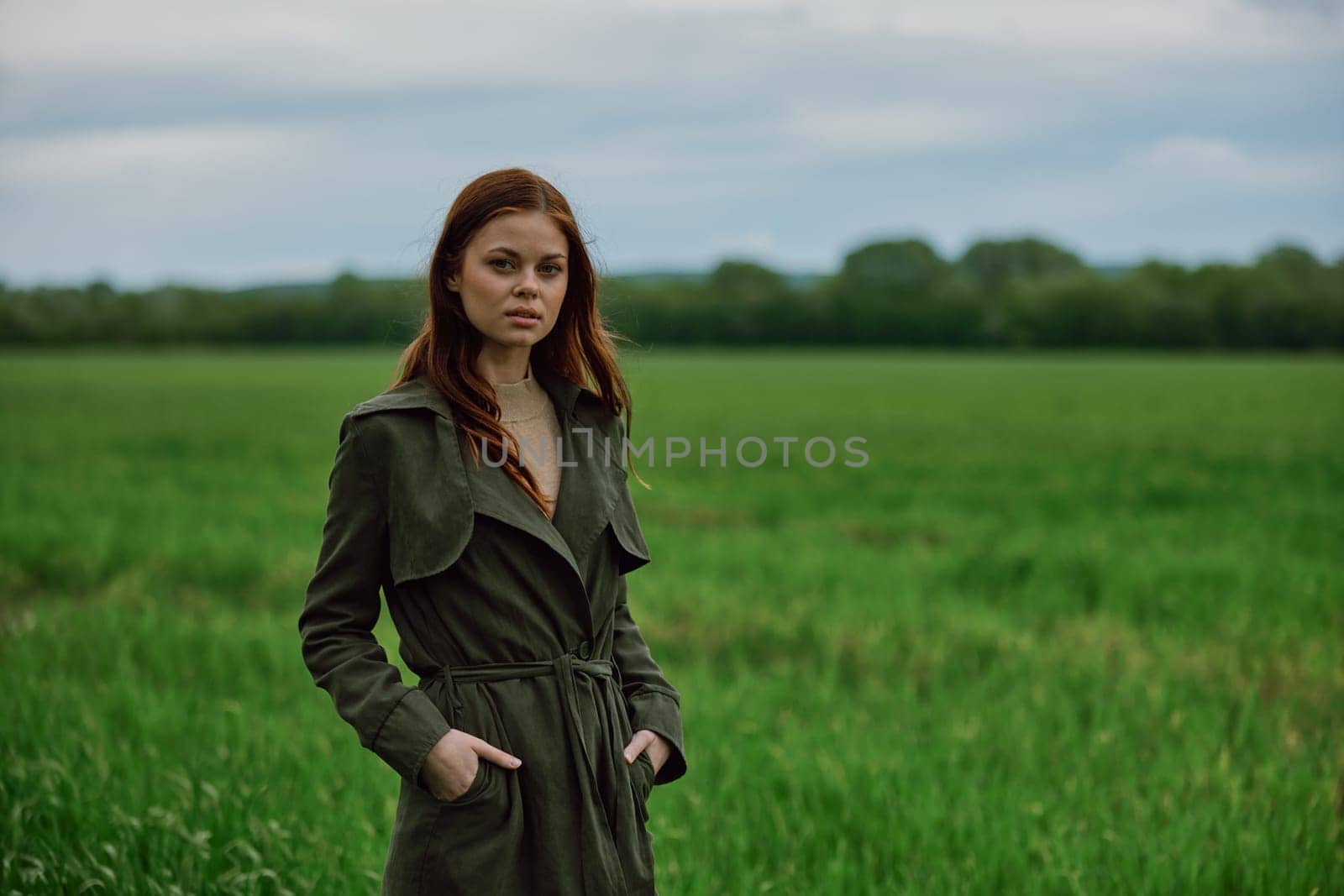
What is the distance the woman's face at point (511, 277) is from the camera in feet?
6.67

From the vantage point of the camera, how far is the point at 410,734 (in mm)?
1923

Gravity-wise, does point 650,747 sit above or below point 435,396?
below

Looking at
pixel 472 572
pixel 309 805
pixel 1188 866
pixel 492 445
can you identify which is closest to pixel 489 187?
pixel 492 445

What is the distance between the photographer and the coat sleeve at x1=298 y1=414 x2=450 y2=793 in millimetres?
1942

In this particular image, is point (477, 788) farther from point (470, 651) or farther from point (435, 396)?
point (435, 396)

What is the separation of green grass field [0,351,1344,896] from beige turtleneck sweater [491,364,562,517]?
0.39m

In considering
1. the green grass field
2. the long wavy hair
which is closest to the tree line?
the green grass field

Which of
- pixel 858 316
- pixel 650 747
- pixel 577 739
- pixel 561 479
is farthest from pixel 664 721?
pixel 858 316

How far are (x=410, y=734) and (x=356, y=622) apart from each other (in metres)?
0.26

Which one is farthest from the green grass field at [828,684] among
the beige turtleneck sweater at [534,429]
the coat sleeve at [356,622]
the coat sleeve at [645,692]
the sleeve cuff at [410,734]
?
the sleeve cuff at [410,734]

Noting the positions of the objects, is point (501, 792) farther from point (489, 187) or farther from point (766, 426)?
point (766, 426)

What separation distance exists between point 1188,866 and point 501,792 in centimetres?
247

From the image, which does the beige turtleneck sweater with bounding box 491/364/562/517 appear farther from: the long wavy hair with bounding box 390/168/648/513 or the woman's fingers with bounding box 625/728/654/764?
the woman's fingers with bounding box 625/728/654/764

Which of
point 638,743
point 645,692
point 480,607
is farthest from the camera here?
point 645,692
